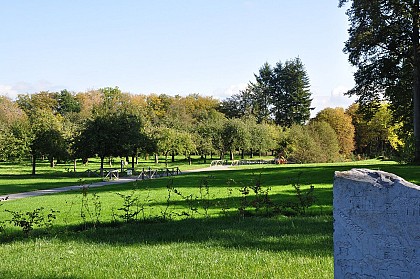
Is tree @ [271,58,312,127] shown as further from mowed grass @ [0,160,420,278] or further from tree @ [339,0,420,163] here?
mowed grass @ [0,160,420,278]

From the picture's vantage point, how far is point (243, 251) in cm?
718

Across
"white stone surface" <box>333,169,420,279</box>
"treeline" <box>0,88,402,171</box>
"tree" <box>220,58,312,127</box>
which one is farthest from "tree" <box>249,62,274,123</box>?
"white stone surface" <box>333,169,420,279</box>

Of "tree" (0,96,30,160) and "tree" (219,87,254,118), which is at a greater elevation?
"tree" (219,87,254,118)

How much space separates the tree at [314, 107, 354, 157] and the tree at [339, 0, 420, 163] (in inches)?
1506

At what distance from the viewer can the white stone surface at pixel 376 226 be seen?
350 centimetres

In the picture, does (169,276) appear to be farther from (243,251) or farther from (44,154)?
(44,154)

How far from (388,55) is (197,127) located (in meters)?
48.6

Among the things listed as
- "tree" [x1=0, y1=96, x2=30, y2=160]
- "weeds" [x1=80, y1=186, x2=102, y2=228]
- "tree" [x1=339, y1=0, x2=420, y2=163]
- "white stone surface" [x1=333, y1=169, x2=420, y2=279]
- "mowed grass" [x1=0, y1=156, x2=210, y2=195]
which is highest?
"tree" [x1=339, y1=0, x2=420, y2=163]

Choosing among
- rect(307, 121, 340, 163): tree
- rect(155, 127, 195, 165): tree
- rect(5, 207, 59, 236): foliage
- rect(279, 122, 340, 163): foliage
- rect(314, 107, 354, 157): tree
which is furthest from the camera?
rect(314, 107, 354, 157): tree

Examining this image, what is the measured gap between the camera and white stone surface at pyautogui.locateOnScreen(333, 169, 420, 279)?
350 cm

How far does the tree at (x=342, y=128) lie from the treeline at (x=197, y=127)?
17 centimetres

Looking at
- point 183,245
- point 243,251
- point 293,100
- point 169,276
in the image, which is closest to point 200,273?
point 169,276

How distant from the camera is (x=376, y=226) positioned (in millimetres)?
3652

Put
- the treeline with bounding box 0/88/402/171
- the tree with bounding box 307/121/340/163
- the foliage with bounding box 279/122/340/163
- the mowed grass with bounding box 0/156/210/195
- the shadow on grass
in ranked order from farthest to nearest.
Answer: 1. the tree with bounding box 307/121/340/163
2. the foliage with bounding box 279/122/340/163
3. the treeline with bounding box 0/88/402/171
4. the mowed grass with bounding box 0/156/210/195
5. the shadow on grass
